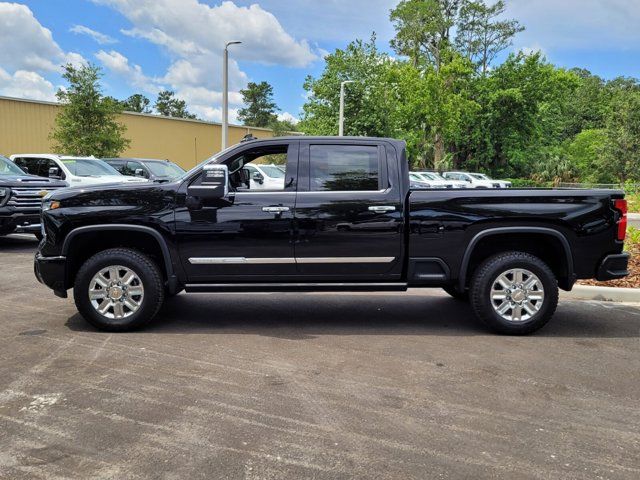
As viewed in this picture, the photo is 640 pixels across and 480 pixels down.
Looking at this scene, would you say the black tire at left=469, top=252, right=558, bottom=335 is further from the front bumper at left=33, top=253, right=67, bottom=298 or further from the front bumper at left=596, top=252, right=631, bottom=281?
the front bumper at left=33, top=253, right=67, bottom=298

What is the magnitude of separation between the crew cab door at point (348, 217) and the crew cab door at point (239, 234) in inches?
5.9

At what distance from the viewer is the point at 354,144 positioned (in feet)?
19.0

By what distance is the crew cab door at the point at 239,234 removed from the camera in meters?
5.56

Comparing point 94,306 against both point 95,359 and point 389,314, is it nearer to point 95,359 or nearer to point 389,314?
point 95,359

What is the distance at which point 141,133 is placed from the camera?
39031 millimetres

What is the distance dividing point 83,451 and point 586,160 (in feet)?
215

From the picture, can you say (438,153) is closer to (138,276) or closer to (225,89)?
(225,89)

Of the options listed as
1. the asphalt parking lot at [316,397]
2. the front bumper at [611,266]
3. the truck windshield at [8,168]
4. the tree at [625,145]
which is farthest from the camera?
the tree at [625,145]

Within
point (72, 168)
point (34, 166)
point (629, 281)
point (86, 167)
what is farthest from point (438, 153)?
point (629, 281)

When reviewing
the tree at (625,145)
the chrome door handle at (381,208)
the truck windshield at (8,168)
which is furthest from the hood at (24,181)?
the tree at (625,145)

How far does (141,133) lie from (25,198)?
29.3 metres

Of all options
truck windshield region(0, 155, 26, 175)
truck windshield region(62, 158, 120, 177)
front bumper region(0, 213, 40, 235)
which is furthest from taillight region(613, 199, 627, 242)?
truck windshield region(62, 158, 120, 177)

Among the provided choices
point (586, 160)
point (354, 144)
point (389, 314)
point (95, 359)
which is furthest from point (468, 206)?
point (586, 160)

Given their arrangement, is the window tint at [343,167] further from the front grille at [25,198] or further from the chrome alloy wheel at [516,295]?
the front grille at [25,198]
